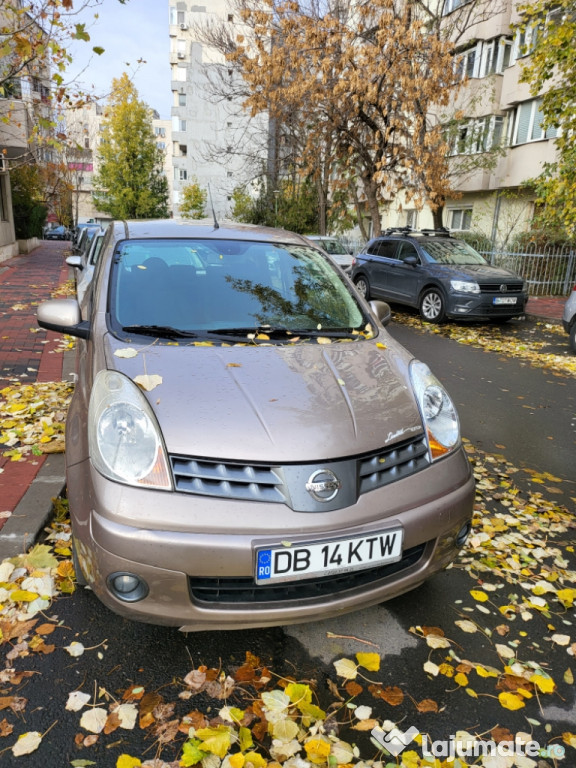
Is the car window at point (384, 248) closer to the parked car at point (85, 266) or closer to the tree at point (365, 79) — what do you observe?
the tree at point (365, 79)

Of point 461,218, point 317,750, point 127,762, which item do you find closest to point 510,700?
point 317,750

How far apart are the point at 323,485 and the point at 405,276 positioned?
10.8 metres

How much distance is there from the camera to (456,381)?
6.98 meters

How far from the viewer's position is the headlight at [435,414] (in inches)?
94.3

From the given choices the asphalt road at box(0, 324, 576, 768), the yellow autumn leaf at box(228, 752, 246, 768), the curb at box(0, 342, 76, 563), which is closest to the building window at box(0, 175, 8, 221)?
the curb at box(0, 342, 76, 563)

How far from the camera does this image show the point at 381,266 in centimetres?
1297

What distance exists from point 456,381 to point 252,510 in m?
5.57

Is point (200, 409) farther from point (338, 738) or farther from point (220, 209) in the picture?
point (220, 209)

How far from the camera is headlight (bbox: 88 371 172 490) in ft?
6.48

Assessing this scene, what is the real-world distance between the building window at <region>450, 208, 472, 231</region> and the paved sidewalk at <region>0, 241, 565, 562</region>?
9.27 m

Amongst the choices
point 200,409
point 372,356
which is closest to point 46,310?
point 200,409

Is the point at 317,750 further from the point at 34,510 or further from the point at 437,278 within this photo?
the point at 437,278

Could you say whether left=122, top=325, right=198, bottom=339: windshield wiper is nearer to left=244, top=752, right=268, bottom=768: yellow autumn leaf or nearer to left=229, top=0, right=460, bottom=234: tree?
left=244, top=752, right=268, bottom=768: yellow autumn leaf

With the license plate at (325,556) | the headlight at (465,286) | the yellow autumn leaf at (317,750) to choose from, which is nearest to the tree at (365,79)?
the headlight at (465,286)
